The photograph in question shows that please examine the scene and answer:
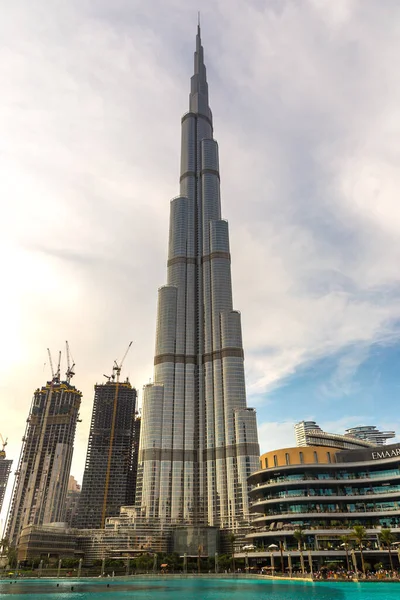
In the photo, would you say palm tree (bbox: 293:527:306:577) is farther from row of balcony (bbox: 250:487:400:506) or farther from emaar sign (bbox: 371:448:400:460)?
emaar sign (bbox: 371:448:400:460)

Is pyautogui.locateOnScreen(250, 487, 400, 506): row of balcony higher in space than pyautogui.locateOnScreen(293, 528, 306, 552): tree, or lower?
higher

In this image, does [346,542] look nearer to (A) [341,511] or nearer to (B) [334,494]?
(A) [341,511]

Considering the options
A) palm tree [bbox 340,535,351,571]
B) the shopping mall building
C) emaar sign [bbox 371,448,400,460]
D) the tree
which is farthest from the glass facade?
palm tree [bbox 340,535,351,571]

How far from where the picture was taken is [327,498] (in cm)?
13300

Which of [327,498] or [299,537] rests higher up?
[327,498]

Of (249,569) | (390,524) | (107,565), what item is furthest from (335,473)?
(107,565)

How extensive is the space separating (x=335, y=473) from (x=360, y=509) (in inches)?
475

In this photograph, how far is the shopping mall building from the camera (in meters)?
125

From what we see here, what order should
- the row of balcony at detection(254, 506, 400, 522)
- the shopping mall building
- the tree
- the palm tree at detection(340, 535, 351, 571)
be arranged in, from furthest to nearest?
1. the row of balcony at detection(254, 506, 400, 522)
2. the shopping mall building
3. the tree
4. the palm tree at detection(340, 535, 351, 571)

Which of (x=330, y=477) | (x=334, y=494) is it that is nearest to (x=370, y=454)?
(x=330, y=477)

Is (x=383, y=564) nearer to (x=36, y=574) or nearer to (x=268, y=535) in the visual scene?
(x=268, y=535)

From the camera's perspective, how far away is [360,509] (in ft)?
431

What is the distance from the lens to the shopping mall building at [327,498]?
12506 cm

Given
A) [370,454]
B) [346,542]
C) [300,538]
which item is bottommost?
[346,542]
